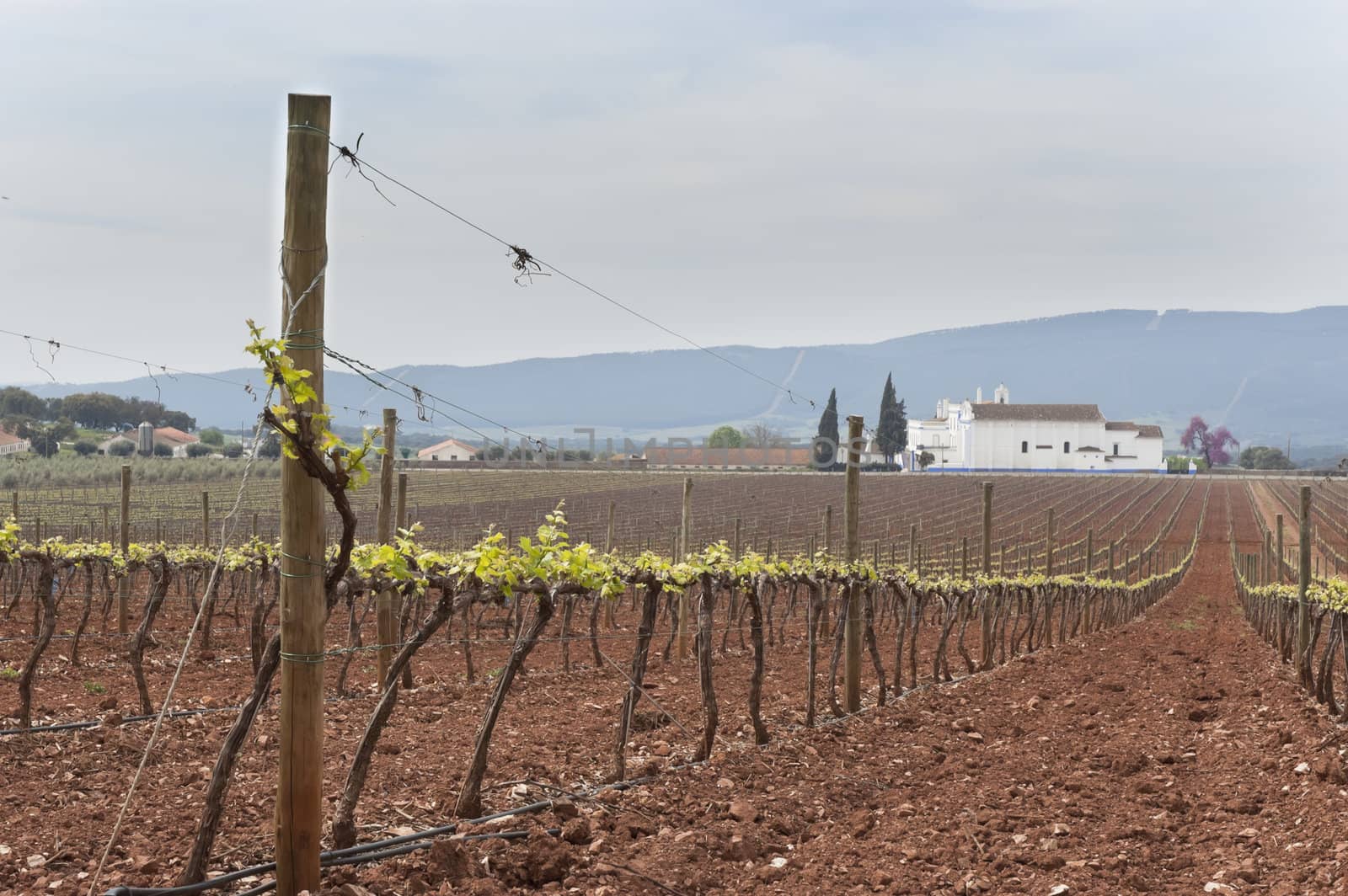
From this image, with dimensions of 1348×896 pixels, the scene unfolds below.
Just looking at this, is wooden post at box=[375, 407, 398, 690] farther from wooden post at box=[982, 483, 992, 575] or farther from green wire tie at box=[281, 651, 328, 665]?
wooden post at box=[982, 483, 992, 575]

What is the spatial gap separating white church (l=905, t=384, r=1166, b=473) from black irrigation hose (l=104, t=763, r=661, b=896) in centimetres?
11682

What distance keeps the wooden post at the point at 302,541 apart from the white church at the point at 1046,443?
118 m

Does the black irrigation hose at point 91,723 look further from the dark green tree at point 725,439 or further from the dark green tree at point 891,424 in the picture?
the dark green tree at point 725,439

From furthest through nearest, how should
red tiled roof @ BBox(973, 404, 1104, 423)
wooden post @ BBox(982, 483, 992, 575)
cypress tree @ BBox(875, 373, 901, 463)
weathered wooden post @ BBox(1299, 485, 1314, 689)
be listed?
red tiled roof @ BBox(973, 404, 1104, 423), cypress tree @ BBox(875, 373, 901, 463), wooden post @ BBox(982, 483, 992, 575), weathered wooden post @ BBox(1299, 485, 1314, 689)

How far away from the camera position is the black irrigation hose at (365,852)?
4824 mm

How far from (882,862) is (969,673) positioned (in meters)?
8.69

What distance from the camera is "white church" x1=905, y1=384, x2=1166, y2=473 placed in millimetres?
122438

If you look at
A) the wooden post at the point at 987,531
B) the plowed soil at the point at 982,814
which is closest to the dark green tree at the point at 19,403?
the wooden post at the point at 987,531

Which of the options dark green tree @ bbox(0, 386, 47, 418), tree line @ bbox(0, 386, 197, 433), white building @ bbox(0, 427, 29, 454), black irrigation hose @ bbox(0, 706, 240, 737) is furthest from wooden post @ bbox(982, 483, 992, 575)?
dark green tree @ bbox(0, 386, 47, 418)

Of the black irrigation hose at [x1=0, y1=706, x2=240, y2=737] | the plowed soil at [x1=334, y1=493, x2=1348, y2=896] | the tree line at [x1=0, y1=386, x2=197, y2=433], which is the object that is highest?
the tree line at [x1=0, y1=386, x2=197, y2=433]

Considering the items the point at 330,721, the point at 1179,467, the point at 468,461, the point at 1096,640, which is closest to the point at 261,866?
the point at 330,721

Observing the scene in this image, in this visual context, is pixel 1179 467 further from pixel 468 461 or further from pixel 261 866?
pixel 261 866

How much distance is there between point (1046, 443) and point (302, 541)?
12482 centimetres

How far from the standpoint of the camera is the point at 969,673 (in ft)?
47.1
